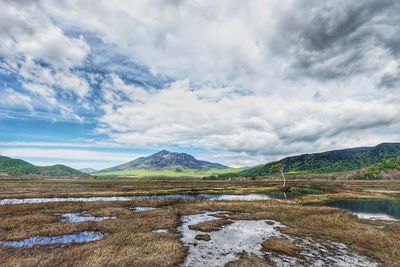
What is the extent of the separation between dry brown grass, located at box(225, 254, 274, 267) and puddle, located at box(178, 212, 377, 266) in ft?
2.59

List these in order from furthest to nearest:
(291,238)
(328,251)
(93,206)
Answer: (93,206) < (291,238) < (328,251)

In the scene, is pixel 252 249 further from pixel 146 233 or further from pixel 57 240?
pixel 57 240

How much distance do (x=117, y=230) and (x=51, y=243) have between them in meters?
7.85

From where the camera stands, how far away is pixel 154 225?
37250 mm

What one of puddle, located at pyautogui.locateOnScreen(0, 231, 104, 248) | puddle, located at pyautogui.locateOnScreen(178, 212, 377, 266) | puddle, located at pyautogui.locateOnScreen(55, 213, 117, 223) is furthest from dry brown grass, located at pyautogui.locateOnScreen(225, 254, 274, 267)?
puddle, located at pyautogui.locateOnScreen(55, 213, 117, 223)

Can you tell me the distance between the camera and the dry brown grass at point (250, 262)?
22234 millimetres

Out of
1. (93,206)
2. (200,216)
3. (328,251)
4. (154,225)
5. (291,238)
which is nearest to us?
(328,251)

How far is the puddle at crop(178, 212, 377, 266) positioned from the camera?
23.6 metres

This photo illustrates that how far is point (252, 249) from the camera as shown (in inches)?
1085

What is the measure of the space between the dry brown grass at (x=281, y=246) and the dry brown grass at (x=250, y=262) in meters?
3.69

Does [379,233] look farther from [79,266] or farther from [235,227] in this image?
[79,266]

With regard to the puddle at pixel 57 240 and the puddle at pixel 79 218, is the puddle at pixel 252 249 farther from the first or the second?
the puddle at pixel 79 218

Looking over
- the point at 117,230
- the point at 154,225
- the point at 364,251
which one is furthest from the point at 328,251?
the point at 117,230

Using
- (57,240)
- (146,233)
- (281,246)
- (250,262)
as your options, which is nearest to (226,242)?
(281,246)
